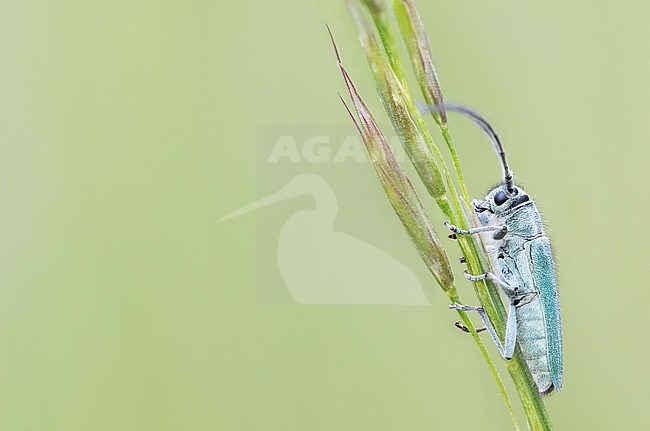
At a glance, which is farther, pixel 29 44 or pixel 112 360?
pixel 29 44

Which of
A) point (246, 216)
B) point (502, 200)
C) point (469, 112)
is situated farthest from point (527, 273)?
point (246, 216)

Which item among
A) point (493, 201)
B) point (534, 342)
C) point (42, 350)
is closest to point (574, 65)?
point (493, 201)

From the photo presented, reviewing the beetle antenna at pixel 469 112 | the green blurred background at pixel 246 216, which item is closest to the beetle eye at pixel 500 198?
the beetle antenna at pixel 469 112

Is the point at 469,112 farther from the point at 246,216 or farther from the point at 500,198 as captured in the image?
the point at 246,216

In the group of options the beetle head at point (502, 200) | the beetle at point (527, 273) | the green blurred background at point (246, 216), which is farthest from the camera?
the green blurred background at point (246, 216)

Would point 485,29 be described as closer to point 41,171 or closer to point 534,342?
point 534,342

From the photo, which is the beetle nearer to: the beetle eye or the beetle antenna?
the beetle eye

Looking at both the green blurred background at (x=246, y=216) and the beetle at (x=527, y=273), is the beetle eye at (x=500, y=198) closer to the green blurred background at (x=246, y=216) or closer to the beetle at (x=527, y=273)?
the beetle at (x=527, y=273)

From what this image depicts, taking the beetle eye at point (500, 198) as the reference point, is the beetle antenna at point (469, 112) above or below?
above
